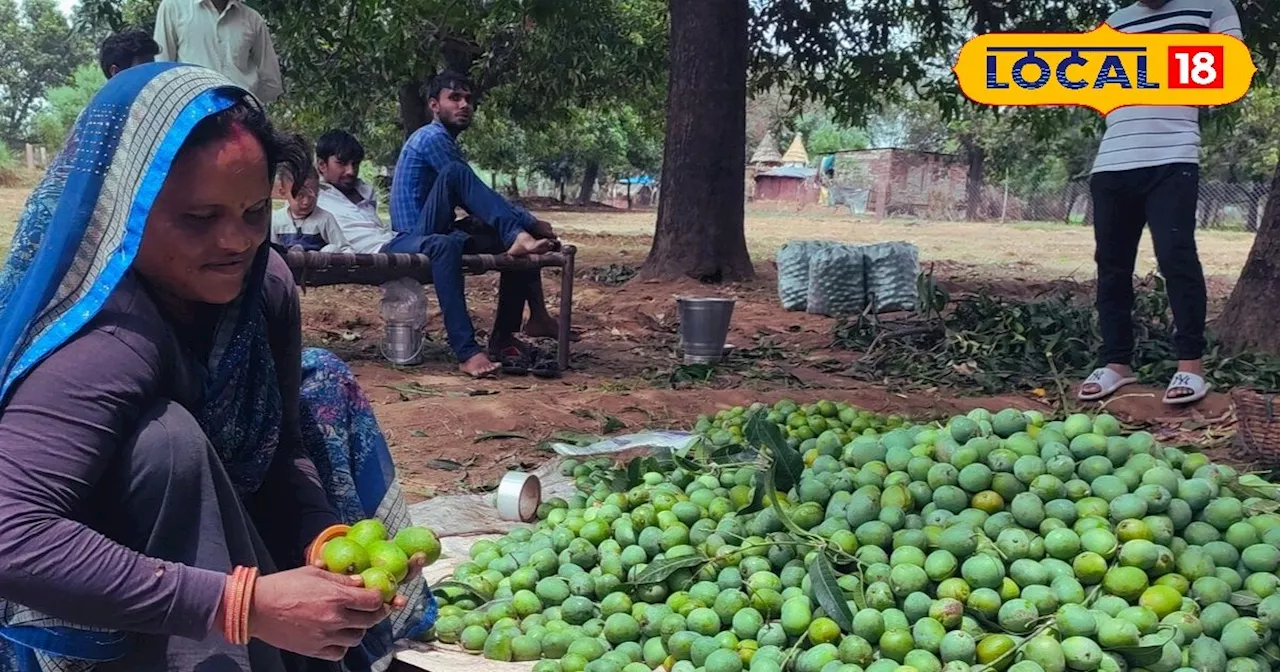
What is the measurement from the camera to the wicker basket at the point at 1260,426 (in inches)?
147

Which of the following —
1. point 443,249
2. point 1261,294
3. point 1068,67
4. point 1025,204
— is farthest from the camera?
point 1025,204

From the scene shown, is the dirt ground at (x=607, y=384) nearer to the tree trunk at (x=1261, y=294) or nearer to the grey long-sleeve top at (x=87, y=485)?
the tree trunk at (x=1261, y=294)

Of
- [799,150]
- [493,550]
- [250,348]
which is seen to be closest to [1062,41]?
[493,550]

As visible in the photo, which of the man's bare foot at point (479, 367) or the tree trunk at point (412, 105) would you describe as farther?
the tree trunk at point (412, 105)

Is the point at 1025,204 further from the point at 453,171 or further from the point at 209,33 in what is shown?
the point at 209,33

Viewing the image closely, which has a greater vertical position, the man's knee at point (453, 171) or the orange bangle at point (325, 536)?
the man's knee at point (453, 171)

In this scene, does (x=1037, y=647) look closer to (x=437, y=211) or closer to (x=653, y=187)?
(x=437, y=211)

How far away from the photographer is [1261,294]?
553cm

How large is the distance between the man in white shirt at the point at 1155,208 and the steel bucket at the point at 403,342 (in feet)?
11.7

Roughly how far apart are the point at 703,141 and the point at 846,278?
1868mm

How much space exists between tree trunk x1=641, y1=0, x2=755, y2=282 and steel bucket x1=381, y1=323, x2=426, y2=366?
373 cm

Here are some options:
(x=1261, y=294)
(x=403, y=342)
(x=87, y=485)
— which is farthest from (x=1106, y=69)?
(x=87, y=485)

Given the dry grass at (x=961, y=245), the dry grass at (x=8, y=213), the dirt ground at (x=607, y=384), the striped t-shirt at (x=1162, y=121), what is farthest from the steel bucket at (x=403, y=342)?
the dry grass at (x=961, y=245)

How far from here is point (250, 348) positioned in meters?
1.79
